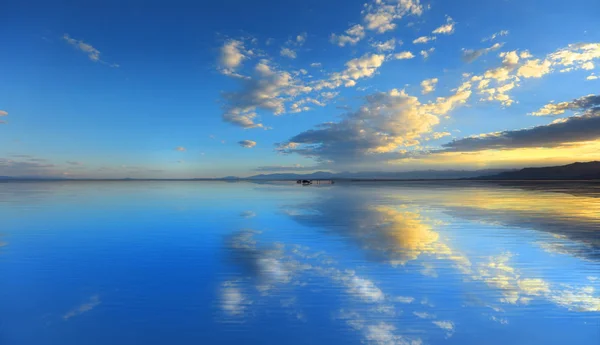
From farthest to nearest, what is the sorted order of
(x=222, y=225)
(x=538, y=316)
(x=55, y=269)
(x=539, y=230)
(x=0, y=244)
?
(x=222, y=225), (x=539, y=230), (x=0, y=244), (x=55, y=269), (x=538, y=316)

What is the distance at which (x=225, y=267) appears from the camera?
11.5 metres

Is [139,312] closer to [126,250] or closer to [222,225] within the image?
[126,250]

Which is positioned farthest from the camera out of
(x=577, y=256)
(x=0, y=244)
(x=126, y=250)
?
(x=0, y=244)

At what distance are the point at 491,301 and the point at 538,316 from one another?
1080 mm

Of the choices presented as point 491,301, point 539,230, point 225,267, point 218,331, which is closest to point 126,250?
point 225,267

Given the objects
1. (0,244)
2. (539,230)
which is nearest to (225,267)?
(0,244)

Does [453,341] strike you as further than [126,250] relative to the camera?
No

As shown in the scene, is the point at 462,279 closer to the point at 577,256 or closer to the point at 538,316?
the point at 538,316

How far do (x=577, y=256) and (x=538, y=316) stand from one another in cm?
711

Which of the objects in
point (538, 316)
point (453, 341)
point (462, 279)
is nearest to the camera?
point (453, 341)

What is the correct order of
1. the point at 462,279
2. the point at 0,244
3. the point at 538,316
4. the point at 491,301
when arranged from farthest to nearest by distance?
the point at 0,244, the point at 462,279, the point at 491,301, the point at 538,316

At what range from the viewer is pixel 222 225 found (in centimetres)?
2088

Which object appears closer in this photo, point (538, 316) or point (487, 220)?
point (538, 316)

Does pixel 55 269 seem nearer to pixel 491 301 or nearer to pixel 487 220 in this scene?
pixel 491 301
